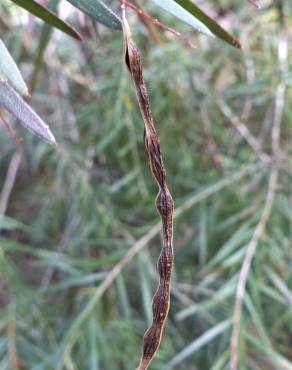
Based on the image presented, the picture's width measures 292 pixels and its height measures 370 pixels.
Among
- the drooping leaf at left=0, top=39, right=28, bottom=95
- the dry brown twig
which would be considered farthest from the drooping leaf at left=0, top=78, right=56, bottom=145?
the dry brown twig

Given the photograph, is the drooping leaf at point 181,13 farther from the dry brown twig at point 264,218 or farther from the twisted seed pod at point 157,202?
the dry brown twig at point 264,218

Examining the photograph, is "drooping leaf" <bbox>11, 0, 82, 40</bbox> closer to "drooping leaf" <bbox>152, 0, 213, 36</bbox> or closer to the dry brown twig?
"drooping leaf" <bbox>152, 0, 213, 36</bbox>

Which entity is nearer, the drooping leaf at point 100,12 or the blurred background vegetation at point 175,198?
the drooping leaf at point 100,12

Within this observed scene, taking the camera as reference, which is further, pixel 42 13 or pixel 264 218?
pixel 264 218

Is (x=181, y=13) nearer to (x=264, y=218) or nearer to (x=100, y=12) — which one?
(x=100, y=12)

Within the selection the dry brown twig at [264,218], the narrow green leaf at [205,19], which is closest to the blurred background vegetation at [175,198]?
the dry brown twig at [264,218]

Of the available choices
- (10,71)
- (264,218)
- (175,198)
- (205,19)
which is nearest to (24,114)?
(10,71)
